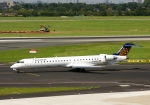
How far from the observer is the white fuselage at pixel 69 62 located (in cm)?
7019

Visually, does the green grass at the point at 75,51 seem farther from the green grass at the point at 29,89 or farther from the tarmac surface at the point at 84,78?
the green grass at the point at 29,89

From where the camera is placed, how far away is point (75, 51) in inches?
3718

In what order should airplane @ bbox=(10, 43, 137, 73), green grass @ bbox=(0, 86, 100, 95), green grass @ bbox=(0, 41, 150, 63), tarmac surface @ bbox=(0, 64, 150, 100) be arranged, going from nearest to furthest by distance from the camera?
1. green grass @ bbox=(0, 86, 100, 95)
2. tarmac surface @ bbox=(0, 64, 150, 100)
3. airplane @ bbox=(10, 43, 137, 73)
4. green grass @ bbox=(0, 41, 150, 63)

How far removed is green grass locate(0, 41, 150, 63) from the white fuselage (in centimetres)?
1359

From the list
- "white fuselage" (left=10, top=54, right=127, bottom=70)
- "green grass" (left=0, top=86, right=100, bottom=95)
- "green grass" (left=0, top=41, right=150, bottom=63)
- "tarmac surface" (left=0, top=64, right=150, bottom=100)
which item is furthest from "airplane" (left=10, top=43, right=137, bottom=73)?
"green grass" (left=0, top=86, right=100, bottom=95)

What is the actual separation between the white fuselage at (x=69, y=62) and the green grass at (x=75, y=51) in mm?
13587

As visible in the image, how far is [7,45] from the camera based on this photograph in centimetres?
10694

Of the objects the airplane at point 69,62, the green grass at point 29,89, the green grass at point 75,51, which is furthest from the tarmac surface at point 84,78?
the green grass at point 75,51

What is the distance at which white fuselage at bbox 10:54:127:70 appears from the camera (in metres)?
70.2

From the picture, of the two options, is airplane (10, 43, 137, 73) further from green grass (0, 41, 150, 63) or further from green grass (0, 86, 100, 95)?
green grass (0, 86, 100, 95)

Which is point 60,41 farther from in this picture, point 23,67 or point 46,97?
point 46,97

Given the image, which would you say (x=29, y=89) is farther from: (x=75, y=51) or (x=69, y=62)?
(x=75, y=51)

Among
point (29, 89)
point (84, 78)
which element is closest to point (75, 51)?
point (84, 78)

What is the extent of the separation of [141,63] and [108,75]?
51.0 feet
